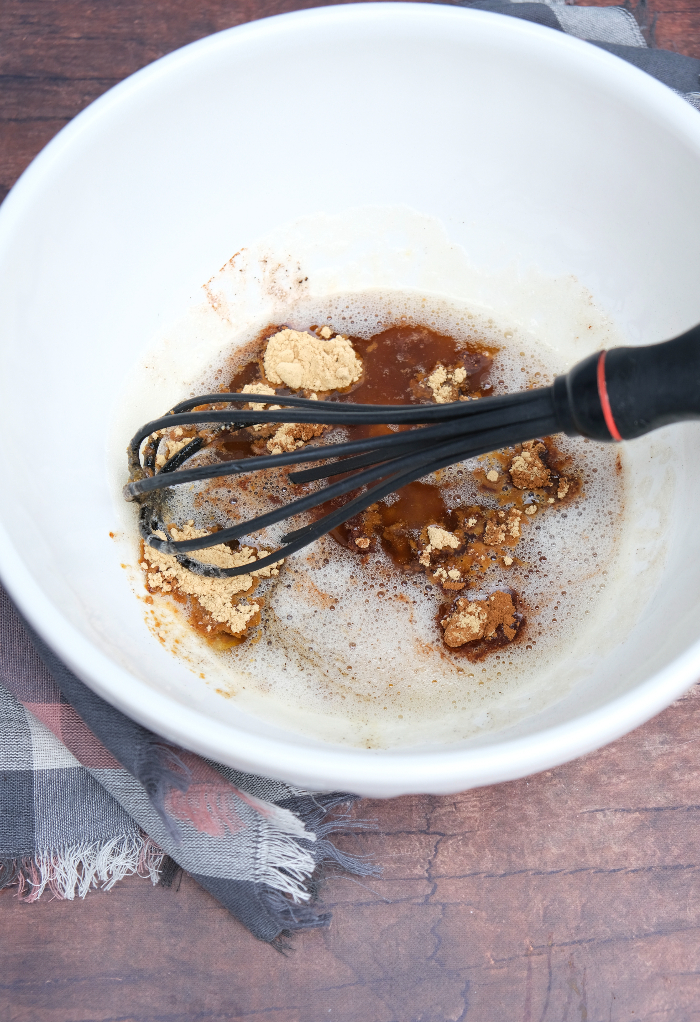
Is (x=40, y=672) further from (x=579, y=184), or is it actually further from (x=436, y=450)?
(x=579, y=184)

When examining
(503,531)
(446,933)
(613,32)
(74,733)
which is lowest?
(446,933)

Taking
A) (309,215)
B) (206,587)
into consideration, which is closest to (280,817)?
(206,587)

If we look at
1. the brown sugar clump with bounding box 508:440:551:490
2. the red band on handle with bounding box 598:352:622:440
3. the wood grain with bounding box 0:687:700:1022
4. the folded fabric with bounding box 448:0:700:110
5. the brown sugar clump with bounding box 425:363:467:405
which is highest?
the folded fabric with bounding box 448:0:700:110

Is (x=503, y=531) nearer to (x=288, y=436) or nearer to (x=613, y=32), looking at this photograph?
(x=288, y=436)

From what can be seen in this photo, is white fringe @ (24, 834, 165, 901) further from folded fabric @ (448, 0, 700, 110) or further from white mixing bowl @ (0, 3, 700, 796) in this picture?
folded fabric @ (448, 0, 700, 110)

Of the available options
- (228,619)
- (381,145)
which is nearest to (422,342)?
(381,145)

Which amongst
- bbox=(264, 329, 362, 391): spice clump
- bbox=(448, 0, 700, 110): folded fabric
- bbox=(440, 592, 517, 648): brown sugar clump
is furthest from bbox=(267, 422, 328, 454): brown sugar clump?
bbox=(448, 0, 700, 110): folded fabric
